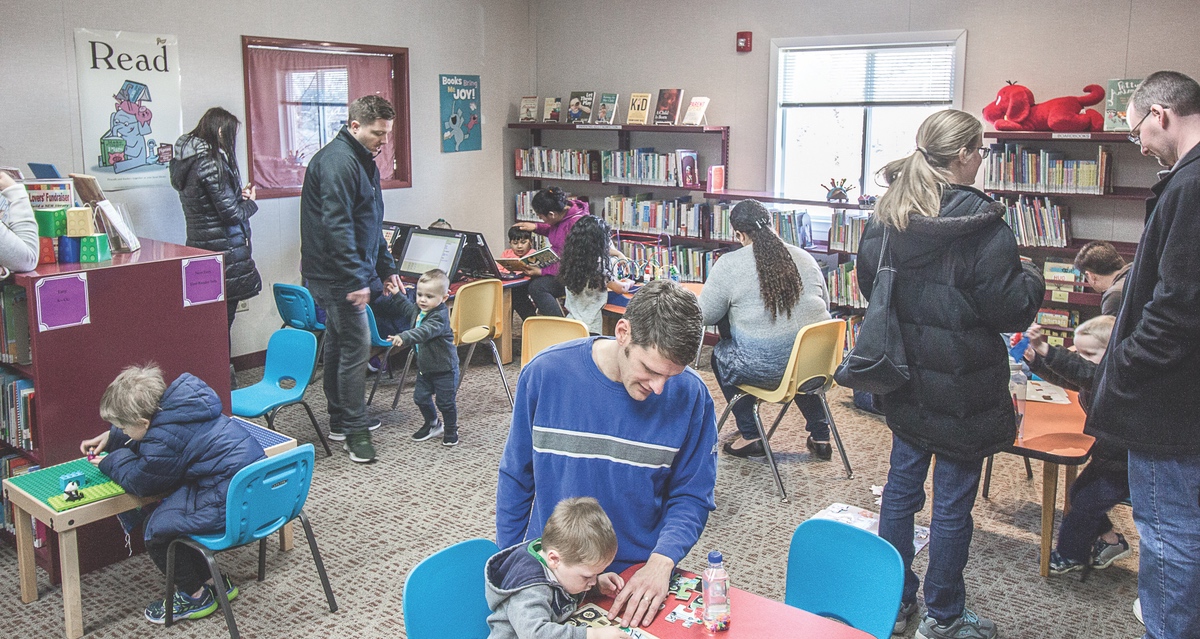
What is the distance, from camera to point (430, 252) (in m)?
6.40

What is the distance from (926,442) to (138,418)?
2624mm

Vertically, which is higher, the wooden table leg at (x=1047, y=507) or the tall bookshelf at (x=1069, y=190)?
the tall bookshelf at (x=1069, y=190)

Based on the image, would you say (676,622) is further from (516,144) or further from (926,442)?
(516,144)

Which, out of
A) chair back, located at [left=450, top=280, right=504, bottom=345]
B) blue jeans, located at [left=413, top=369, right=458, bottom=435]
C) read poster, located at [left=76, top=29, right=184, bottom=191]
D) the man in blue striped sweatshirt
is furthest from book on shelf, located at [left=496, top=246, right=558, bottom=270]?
the man in blue striped sweatshirt

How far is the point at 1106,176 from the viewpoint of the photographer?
5805 mm

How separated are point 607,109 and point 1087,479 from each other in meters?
5.25

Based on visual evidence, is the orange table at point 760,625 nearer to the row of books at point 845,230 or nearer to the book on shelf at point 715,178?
the row of books at point 845,230

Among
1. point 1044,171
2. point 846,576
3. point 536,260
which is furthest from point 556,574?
point 1044,171

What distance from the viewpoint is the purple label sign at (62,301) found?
11.8ft

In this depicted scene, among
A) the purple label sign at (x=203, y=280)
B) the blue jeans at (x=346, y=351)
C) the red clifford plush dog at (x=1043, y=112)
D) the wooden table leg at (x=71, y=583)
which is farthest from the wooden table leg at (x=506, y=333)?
the wooden table leg at (x=71, y=583)

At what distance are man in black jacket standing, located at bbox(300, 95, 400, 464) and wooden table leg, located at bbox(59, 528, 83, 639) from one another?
176 cm

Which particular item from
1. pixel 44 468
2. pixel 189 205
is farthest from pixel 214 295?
pixel 189 205

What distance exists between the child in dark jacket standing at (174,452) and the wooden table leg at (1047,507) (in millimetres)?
2945

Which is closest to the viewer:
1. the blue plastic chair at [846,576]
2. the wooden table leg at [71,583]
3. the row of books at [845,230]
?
the blue plastic chair at [846,576]
